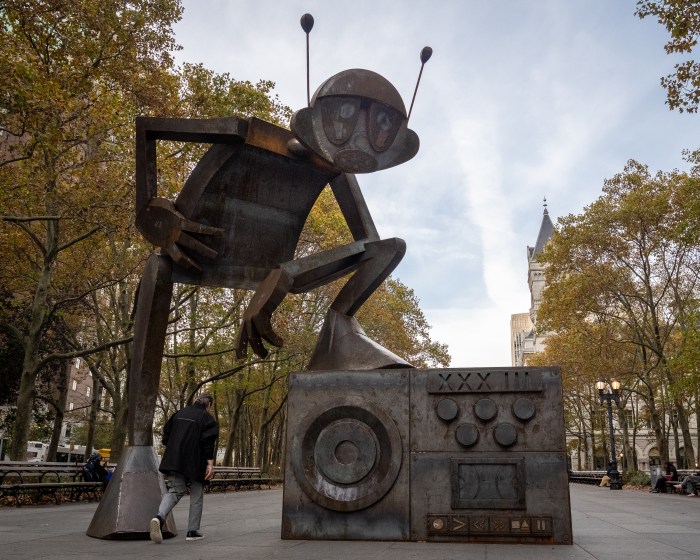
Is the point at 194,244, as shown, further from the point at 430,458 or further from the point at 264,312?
the point at 430,458

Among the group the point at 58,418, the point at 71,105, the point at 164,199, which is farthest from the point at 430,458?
the point at 58,418

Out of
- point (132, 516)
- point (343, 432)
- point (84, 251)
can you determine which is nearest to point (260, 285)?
point (343, 432)

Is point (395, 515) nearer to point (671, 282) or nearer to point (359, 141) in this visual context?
point (359, 141)

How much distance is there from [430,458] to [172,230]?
3.24 m

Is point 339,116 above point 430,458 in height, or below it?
above

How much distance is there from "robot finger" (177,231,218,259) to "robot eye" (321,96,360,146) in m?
1.61

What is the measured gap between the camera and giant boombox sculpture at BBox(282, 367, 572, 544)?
566 centimetres

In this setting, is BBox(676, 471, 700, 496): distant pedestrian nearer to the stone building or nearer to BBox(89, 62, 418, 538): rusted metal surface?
the stone building

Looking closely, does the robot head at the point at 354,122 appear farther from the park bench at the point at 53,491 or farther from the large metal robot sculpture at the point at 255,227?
the park bench at the point at 53,491

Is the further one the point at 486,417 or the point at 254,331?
A: the point at 254,331

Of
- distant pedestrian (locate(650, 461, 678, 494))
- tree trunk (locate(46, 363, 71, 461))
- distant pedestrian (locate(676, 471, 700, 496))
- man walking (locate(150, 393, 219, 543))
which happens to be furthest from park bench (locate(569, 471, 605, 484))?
man walking (locate(150, 393, 219, 543))

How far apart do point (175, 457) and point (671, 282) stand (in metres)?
25.2

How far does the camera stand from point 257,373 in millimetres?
28125

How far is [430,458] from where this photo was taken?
590cm
